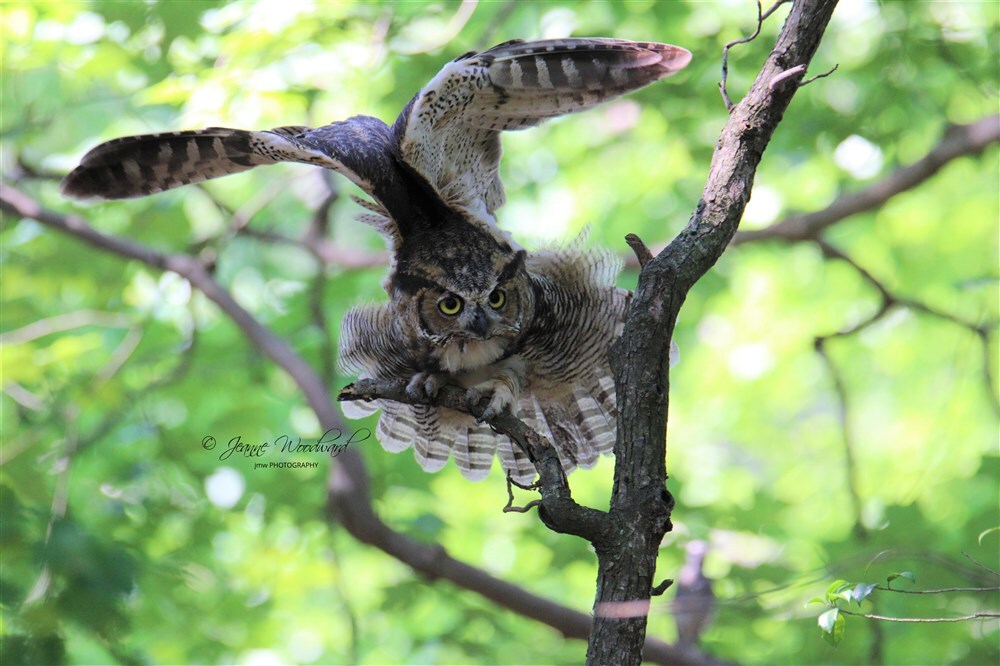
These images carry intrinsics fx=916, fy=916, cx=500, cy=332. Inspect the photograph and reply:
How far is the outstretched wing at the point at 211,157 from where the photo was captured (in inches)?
112

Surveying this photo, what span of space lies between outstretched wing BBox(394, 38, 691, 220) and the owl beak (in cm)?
50

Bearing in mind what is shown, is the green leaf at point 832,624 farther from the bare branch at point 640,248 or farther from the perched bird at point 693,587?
the perched bird at point 693,587

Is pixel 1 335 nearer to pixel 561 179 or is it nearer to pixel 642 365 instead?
pixel 642 365

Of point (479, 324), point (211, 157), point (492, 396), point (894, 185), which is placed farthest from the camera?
point (894, 185)

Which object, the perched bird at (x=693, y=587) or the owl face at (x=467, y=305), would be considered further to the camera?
Result: the perched bird at (x=693, y=587)

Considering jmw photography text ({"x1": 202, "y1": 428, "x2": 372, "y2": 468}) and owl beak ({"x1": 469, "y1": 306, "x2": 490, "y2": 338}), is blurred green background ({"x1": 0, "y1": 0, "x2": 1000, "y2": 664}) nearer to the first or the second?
jmw photography text ({"x1": 202, "y1": 428, "x2": 372, "y2": 468})

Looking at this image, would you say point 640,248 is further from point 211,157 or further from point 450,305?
point 211,157

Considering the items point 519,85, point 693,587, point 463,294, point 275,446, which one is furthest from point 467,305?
point 275,446

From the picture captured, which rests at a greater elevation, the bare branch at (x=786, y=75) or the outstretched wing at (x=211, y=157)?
the bare branch at (x=786, y=75)

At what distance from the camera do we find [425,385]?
10.7 feet

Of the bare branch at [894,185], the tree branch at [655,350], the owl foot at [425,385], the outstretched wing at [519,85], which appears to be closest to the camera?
the tree branch at [655,350]

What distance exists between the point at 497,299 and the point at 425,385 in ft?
1.31

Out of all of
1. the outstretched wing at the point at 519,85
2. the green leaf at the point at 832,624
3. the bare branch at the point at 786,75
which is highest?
the outstretched wing at the point at 519,85
